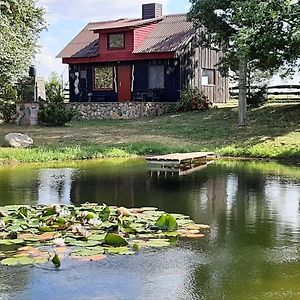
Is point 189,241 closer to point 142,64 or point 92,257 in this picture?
point 92,257

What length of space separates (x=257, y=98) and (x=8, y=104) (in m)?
10.3

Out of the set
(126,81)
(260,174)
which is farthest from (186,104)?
(260,174)

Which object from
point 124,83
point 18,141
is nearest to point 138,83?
point 124,83

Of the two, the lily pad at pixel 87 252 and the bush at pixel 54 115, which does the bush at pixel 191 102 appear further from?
the lily pad at pixel 87 252

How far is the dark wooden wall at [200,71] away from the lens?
98.1 ft

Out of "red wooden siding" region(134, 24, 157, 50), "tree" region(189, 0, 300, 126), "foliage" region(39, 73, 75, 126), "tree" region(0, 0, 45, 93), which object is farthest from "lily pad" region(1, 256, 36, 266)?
"red wooden siding" region(134, 24, 157, 50)

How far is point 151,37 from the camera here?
30.8m

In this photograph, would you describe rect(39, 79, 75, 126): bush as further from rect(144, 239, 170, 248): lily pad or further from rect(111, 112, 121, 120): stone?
rect(144, 239, 170, 248): lily pad

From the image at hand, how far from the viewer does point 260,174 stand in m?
14.8

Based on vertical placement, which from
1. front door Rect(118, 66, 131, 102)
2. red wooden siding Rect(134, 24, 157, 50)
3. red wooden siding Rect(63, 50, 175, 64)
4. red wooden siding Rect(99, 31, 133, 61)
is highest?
red wooden siding Rect(134, 24, 157, 50)

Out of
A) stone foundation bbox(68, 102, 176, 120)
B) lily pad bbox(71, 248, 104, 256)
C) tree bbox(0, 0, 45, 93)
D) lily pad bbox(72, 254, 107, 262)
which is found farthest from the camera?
stone foundation bbox(68, 102, 176, 120)

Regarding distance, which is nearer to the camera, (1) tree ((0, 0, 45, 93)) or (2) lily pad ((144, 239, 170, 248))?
(2) lily pad ((144, 239, 170, 248))

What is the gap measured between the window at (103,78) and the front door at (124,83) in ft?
1.60

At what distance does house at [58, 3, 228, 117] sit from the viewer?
97.5 ft
